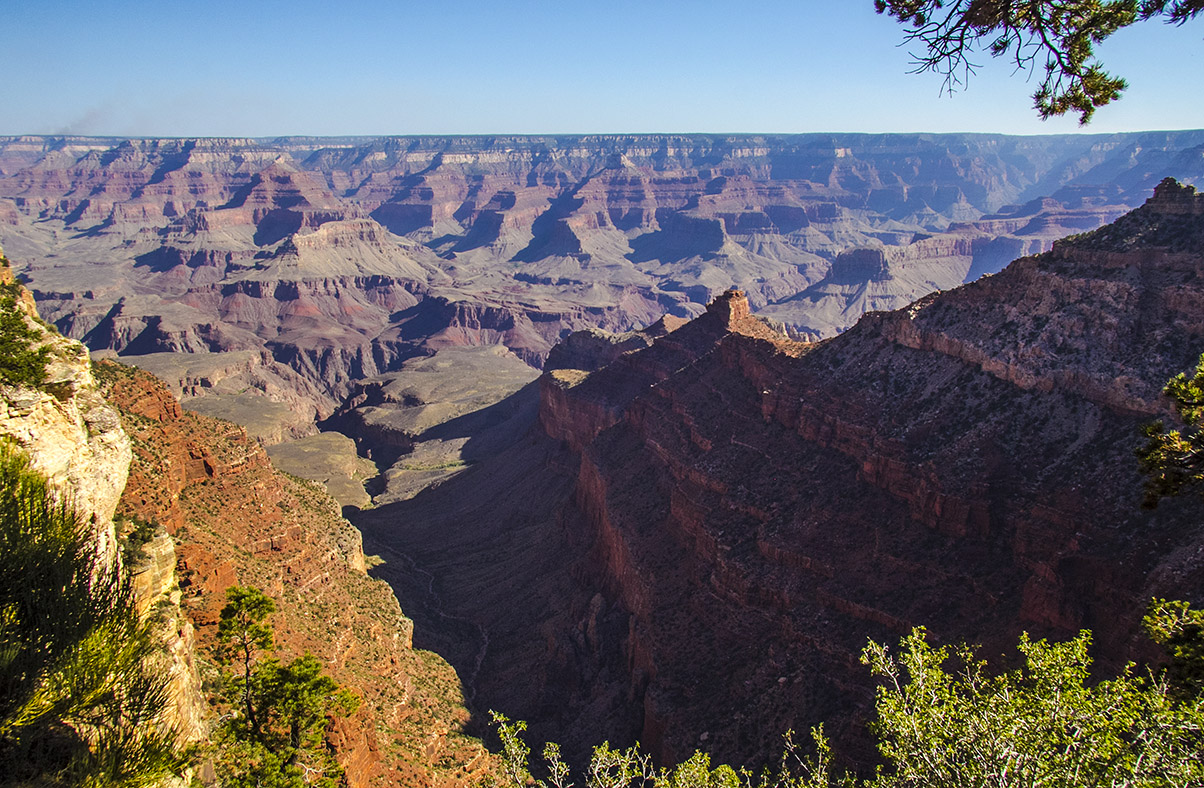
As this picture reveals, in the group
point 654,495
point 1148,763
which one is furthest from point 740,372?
point 1148,763

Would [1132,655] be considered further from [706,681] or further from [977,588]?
[706,681]

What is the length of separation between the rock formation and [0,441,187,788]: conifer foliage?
30.0m

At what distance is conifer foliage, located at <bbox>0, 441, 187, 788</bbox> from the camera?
1391 centimetres

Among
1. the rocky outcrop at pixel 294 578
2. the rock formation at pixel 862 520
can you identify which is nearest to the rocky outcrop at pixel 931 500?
the rock formation at pixel 862 520

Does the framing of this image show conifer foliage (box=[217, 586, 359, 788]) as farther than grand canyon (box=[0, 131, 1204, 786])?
No

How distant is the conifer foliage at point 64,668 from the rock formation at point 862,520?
30014 mm

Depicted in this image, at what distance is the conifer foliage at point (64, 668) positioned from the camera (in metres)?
13.9

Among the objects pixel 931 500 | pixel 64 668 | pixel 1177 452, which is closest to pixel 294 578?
pixel 64 668

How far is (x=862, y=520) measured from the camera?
45.8 meters

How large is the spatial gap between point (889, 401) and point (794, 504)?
29.6ft

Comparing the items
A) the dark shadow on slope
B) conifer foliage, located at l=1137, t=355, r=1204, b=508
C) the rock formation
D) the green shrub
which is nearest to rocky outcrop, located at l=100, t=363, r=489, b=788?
the dark shadow on slope

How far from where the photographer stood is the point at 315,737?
2784 cm

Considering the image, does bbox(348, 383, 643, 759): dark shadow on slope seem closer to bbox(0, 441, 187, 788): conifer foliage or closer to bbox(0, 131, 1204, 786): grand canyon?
bbox(0, 131, 1204, 786): grand canyon

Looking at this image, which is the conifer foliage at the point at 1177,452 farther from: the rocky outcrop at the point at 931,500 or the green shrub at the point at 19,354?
the green shrub at the point at 19,354
